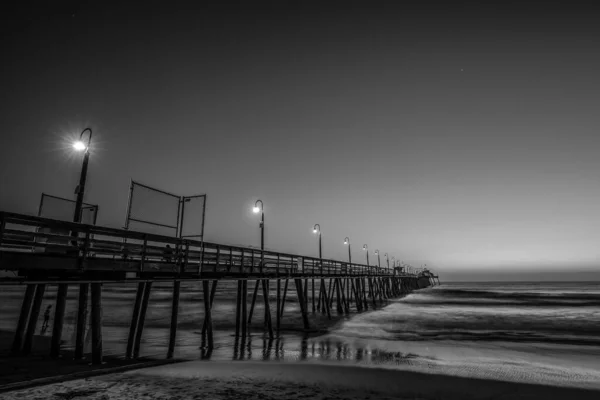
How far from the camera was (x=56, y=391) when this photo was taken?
6.81 m

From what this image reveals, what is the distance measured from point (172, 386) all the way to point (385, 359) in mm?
7534

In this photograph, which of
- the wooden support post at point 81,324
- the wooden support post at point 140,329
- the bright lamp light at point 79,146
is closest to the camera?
the wooden support post at point 81,324

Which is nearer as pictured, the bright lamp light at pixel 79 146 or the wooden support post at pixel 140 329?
the bright lamp light at pixel 79 146

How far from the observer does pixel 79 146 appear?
963cm

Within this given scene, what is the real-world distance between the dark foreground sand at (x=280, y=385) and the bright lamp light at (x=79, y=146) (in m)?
6.14

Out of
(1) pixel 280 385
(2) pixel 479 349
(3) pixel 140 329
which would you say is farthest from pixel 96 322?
(2) pixel 479 349

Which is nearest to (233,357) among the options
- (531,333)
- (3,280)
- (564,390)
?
(3,280)

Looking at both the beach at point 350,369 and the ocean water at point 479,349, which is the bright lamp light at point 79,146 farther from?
the ocean water at point 479,349

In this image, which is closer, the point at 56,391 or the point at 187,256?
the point at 56,391

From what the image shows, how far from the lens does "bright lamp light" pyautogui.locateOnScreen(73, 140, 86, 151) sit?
31.4 ft

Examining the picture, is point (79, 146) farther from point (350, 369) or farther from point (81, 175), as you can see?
point (350, 369)

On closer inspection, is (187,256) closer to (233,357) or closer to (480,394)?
(233,357)

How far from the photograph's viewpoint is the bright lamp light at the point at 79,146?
9578 millimetres

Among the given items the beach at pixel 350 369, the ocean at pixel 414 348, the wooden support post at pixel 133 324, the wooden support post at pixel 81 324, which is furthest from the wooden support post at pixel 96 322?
the ocean at pixel 414 348
